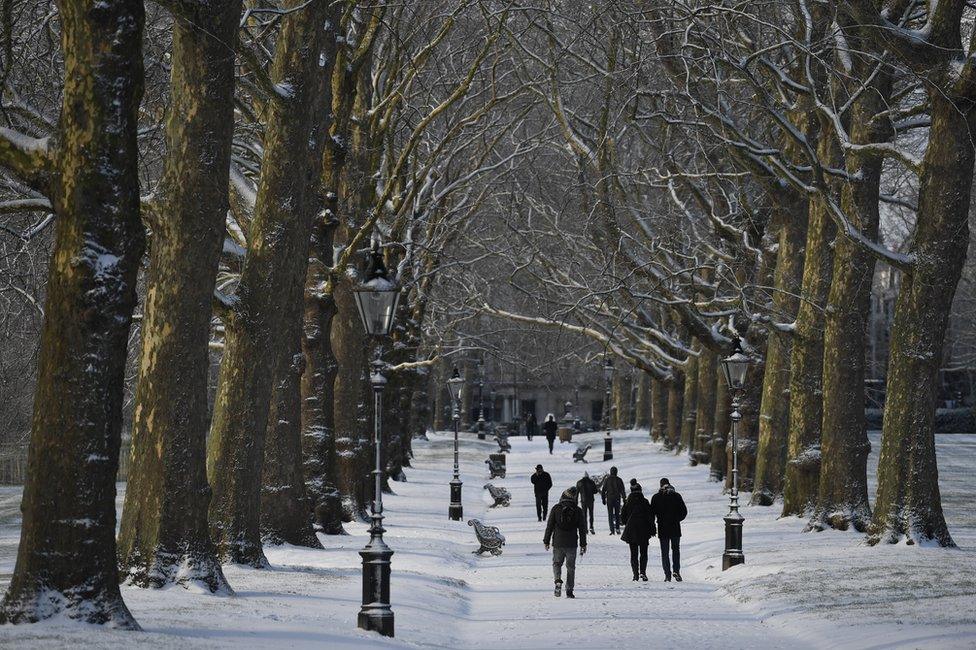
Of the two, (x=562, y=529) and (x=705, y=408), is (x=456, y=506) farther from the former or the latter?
(x=705, y=408)

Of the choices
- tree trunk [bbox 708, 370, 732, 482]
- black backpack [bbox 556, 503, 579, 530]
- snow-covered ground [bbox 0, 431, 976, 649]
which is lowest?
snow-covered ground [bbox 0, 431, 976, 649]

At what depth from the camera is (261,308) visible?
16391 millimetres

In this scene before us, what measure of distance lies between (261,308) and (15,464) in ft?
131

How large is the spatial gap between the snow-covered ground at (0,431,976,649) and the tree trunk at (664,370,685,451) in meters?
27.3

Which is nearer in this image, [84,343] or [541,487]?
[84,343]

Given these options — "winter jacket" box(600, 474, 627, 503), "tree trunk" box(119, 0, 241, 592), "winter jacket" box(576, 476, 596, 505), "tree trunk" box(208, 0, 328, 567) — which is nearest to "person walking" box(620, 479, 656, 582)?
"tree trunk" box(208, 0, 328, 567)

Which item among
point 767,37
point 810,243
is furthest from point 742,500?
point 767,37

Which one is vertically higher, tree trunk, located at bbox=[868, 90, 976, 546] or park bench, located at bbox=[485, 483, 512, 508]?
tree trunk, located at bbox=[868, 90, 976, 546]

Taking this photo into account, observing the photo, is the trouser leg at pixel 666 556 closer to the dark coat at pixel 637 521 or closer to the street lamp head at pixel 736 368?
the dark coat at pixel 637 521

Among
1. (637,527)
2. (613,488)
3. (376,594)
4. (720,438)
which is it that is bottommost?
(376,594)

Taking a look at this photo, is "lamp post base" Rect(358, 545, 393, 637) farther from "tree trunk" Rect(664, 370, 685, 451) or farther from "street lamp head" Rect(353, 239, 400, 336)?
"tree trunk" Rect(664, 370, 685, 451)

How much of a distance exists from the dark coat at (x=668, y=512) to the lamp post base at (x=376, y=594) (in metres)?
6.59

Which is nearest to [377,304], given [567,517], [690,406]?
[567,517]

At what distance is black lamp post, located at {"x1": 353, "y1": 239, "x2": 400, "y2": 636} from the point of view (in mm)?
13008
